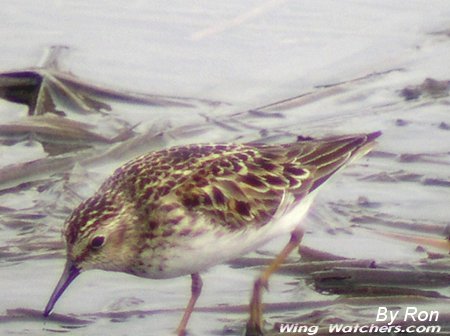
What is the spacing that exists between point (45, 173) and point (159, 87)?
159 cm

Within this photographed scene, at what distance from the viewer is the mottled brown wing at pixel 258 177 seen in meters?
7.02

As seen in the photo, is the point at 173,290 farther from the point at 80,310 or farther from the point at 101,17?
the point at 101,17

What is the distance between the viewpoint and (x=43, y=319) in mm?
6770

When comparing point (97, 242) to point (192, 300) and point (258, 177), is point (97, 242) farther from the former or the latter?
point (258, 177)

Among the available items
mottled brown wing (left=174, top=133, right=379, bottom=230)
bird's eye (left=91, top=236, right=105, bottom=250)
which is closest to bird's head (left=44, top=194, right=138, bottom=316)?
bird's eye (left=91, top=236, right=105, bottom=250)

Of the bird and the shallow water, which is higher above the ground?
the bird

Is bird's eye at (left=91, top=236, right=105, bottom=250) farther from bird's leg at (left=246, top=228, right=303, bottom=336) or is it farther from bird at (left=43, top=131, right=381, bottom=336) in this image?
bird's leg at (left=246, top=228, right=303, bottom=336)

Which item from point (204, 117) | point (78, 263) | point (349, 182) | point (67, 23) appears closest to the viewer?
point (78, 263)

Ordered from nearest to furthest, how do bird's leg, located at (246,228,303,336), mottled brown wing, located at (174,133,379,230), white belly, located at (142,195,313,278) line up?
1. bird's leg, located at (246,228,303,336)
2. white belly, located at (142,195,313,278)
3. mottled brown wing, located at (174,133,379,230)

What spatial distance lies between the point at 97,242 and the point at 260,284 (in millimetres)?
839

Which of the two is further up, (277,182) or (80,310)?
(277,182)

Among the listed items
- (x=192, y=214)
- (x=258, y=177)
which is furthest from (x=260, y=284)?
(x=258, y=177)

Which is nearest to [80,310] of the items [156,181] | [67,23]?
[156,181]

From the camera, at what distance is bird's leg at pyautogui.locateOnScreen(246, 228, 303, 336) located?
21.9 feet
